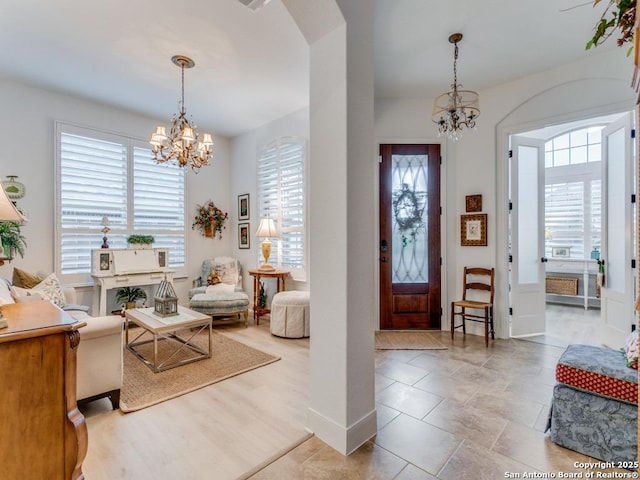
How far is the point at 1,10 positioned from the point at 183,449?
3745 mm

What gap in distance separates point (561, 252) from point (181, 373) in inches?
274

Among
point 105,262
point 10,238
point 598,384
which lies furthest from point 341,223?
point 105,262

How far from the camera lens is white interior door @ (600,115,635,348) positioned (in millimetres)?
3258

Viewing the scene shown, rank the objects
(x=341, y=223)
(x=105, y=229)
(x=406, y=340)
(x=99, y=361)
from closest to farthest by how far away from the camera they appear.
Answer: (x=341, y=223) < (x=99, y=361) < (x=406, y=340) < (x=105, y=229)

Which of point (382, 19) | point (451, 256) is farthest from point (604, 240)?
point (382, 19)

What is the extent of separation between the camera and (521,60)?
3.44 meters

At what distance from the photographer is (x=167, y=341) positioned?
3.79m

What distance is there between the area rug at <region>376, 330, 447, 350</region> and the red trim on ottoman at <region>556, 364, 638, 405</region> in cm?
177

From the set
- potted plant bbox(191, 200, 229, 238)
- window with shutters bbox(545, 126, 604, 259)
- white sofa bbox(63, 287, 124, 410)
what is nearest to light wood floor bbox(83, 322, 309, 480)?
white sofa bbox(63, 287, 124, 410)

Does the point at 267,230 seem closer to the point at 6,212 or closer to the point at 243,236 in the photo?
the point at 243,236

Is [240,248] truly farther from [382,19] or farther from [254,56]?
[382,19]

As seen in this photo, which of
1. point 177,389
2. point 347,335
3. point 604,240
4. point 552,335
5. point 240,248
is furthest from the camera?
point 240,248

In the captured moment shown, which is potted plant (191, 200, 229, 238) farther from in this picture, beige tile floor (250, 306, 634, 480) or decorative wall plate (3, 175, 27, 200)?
beige tile floor (250, 306, 634, 480)

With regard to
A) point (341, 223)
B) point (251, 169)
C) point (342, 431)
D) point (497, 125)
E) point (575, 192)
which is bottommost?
point (342, 431)
